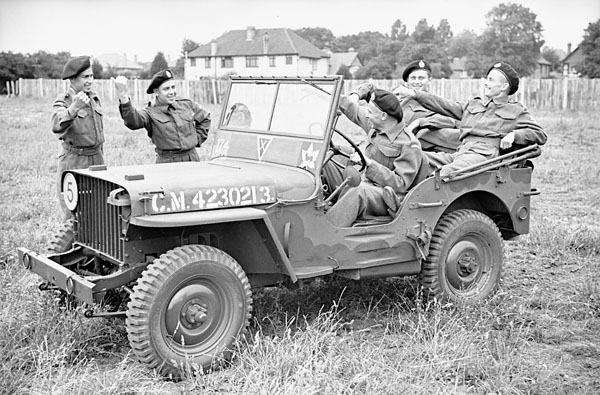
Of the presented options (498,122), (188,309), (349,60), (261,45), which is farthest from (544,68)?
(188,309)

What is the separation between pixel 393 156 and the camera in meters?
5.50

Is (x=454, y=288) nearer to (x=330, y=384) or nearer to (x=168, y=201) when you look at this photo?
(x=330, y=384)

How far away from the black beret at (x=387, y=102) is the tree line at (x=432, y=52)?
99.1 feet

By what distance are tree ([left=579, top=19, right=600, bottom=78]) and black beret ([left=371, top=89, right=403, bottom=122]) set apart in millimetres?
36929

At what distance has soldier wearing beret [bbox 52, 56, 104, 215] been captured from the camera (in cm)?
629

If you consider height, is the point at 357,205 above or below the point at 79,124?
below

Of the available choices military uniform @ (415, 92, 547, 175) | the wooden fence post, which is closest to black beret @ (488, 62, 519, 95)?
military uniform @ (415, 92, 547, 175)

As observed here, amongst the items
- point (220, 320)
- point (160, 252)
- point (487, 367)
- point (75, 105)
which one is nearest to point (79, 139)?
point (75, 105)

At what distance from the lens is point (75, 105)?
19.6ft

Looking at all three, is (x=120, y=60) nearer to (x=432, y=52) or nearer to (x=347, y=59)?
(x=347, y=59)

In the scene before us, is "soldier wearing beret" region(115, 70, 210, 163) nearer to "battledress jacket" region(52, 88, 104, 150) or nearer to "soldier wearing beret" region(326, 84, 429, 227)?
"battledress jacket" region(52, 88, 104, 150)

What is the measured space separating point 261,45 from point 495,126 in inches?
1977

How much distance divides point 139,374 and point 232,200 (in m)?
1.16

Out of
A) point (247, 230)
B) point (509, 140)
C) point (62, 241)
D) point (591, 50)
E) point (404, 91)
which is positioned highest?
point (591, 50)
